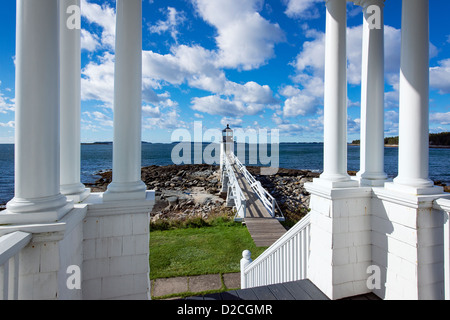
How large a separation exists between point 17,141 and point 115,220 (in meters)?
1.27

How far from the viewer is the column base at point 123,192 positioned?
292 cm

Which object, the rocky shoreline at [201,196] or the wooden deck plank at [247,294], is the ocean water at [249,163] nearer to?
the rocky shoreline at [201,196]

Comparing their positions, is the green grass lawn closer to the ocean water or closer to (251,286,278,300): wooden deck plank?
(251,286,278,300): wooden deck plank

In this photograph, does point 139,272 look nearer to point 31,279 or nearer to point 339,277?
point 31,279

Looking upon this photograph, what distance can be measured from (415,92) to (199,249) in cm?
690

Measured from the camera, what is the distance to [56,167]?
2326 mm

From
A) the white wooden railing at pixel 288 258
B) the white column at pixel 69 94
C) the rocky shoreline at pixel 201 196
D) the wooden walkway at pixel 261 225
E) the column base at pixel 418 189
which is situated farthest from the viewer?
the rocky shoreline at pixel 201 196

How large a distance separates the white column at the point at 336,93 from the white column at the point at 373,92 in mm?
382

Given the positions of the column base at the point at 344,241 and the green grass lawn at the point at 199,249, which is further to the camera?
the green grass lawn at the point at 199,249

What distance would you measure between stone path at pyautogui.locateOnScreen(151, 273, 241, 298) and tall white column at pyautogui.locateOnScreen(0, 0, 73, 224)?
408cm

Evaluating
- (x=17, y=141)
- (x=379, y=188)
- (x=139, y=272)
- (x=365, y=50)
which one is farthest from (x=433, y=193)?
(x=17, y=141)

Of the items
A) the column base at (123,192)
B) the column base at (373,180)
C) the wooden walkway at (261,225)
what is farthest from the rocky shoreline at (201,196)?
the column base at (123,192)

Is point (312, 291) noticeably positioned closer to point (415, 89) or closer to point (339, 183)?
point (339, 183)

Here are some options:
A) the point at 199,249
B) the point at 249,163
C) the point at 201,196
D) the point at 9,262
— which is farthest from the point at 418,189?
the point at 249,163
